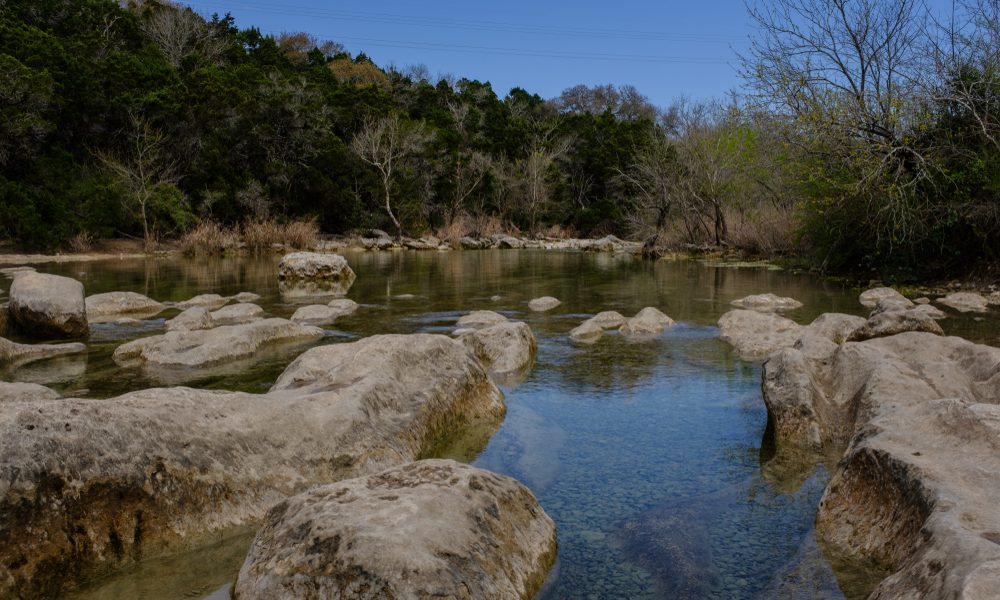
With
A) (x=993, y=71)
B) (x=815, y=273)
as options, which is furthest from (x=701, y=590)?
(x=815, y=273)

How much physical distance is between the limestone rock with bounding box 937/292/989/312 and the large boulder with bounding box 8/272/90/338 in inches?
632

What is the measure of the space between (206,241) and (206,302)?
2010 cm

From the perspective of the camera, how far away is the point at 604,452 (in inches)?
240

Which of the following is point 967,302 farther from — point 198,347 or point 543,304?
point 198,347

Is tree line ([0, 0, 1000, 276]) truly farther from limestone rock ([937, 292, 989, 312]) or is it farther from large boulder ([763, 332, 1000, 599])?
large boulder ([763, 332, 1000, 599])

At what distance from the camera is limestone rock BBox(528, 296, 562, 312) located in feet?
50.3

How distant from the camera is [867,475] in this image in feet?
13.8

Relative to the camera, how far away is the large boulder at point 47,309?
1123cm

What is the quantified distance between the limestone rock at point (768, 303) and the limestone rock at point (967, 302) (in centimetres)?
285

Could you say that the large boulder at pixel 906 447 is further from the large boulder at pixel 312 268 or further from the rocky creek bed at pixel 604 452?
the large boulder at pixel 312 268

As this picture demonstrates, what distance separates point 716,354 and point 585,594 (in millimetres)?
7006

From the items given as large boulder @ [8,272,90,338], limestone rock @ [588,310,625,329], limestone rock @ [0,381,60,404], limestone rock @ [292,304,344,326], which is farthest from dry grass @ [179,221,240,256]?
limestone rock @ [0,381,60,404]

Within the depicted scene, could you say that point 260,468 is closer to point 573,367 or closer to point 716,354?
point 573,367

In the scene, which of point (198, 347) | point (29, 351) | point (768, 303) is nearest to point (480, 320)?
point (198, 347)
